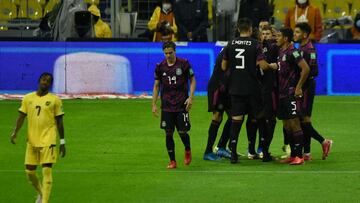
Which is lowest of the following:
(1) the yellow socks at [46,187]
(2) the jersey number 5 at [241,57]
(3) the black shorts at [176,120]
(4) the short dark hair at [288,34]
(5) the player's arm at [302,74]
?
(1) the yellow socks at [46,187]

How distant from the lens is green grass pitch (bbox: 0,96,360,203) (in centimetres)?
1258

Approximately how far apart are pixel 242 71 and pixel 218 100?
75cm

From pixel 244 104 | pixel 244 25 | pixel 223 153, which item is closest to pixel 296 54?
pixel 244 25

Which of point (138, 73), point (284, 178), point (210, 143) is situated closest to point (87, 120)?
point (138, 73)

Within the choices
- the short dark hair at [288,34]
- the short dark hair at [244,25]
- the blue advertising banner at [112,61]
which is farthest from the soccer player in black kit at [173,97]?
the blue advertising banner at [112,61]

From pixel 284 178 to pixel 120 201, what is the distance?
2687 mm

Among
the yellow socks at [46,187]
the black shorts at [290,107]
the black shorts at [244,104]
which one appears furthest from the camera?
the black shorts at [244,104]

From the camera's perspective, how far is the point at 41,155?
11641 millimetres

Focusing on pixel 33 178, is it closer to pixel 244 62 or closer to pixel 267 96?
pixel 244 62

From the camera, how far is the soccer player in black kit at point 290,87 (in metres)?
14.7

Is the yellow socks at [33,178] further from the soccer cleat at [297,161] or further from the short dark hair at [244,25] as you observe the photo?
the soccer cleat at [297,161]

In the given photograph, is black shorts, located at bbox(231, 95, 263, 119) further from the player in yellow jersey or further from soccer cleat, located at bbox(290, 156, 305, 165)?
the player in yellow jersey

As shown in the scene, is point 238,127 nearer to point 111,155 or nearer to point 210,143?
point 210,143

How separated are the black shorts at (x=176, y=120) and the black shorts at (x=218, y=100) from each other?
0.99 meters
